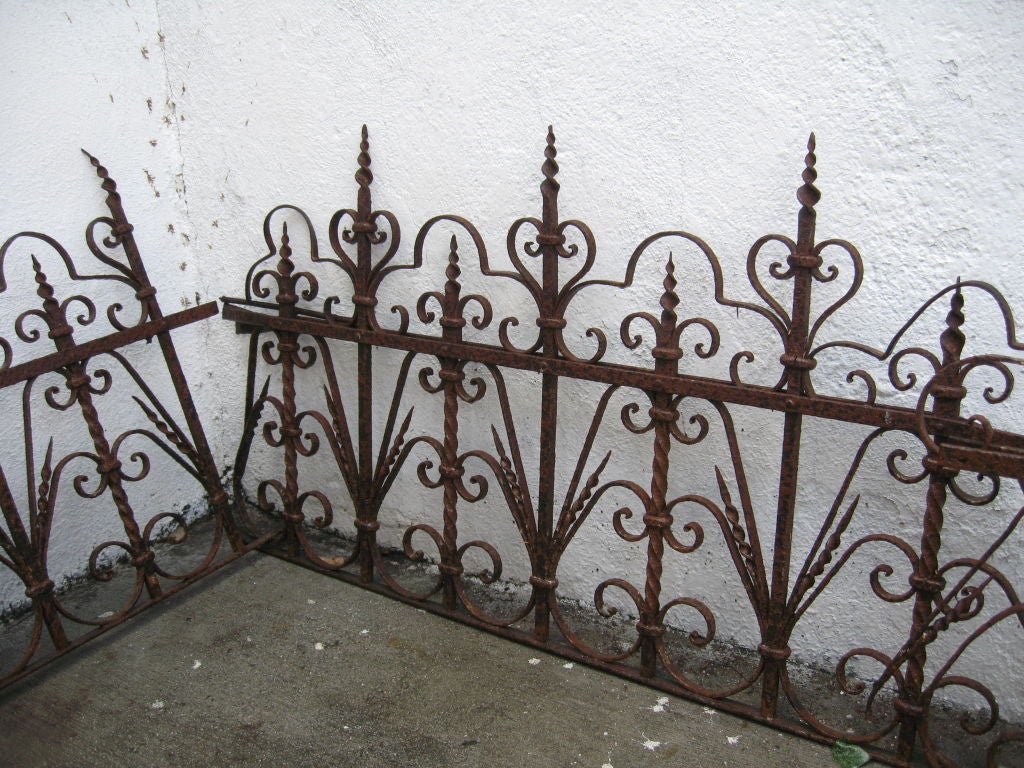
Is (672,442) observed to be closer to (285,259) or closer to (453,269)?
(453,269)

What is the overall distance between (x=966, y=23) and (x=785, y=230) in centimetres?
60

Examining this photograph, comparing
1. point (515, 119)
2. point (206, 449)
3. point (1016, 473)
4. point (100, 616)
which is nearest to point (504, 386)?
point (515, 119)

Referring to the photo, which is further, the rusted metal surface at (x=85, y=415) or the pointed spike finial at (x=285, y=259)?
the pointed spike finial at (x=285, y=259)

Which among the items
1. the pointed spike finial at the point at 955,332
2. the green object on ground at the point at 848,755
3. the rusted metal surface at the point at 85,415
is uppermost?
the pointed spike finial at the point at 955,332

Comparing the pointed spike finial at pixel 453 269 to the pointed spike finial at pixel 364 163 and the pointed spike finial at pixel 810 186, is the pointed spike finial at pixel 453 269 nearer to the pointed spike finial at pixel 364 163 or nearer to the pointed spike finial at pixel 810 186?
the pointed spike finial at pixel 364 163

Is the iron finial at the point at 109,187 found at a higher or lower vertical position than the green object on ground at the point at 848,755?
higher

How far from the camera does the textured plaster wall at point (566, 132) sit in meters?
2.07

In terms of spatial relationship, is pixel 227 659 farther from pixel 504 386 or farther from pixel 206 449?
pixel 504 386

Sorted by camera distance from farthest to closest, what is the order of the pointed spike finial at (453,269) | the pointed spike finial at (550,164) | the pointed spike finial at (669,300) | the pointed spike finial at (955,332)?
1. the pointed spike finial at (453,269)
2. the pointed spike finial at (550,164)
3. the pointed spike finial at (669,300)
4. the pointed spike finial at (955,332)

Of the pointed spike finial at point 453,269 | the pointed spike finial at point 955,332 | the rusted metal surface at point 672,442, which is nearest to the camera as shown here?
the pointed spike finial at point 955,332

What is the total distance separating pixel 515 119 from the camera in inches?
100

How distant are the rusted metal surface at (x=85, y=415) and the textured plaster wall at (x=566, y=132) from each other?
0.15 metres

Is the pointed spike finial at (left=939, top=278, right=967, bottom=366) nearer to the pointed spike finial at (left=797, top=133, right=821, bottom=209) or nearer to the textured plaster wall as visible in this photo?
the textured plaster wall

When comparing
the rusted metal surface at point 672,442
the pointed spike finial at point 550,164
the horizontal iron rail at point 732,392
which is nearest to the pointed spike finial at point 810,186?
the rusted metal surface at point 672,442
